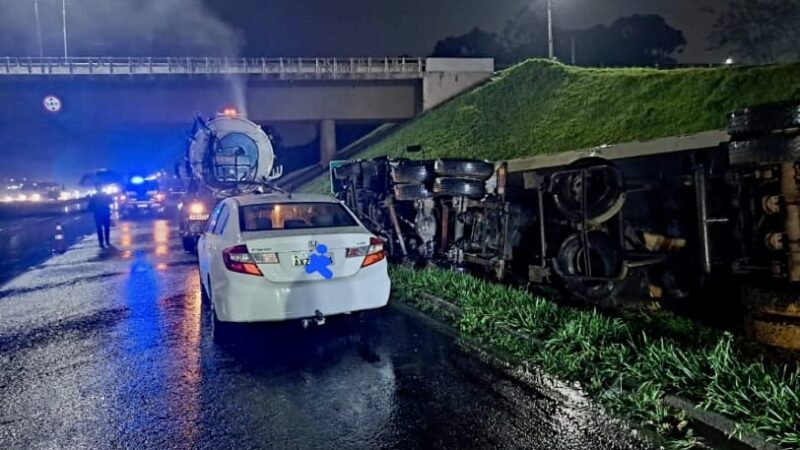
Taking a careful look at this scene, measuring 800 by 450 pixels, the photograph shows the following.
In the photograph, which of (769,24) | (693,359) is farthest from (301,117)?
(693,359)

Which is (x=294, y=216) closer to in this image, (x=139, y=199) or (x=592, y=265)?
(x=592, y=265)

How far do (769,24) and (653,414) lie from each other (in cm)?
3672

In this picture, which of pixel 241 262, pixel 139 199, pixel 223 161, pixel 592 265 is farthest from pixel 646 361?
pixel 139 199

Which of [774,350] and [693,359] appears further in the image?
[774,350]

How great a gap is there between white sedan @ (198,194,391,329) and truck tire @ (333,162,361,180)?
5.23m

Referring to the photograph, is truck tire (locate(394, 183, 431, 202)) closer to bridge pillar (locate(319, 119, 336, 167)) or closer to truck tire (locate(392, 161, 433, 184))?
truck tire (locate(392, 161, 433, 184))

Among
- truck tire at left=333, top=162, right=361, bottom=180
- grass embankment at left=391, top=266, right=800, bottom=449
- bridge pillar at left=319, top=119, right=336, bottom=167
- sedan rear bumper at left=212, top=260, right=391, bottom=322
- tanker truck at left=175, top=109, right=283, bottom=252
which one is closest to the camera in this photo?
grass embankment at left=391, top=266, right=800, bottom=449

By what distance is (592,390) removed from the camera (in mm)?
4609

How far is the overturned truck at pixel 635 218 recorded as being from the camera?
4848 mm

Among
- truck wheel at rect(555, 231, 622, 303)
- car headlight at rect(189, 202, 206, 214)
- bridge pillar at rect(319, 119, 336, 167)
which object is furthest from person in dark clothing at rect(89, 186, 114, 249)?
bridge pillar at rect(319, 119, 336, 167)

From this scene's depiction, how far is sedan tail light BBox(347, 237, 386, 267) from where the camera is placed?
6.30 m

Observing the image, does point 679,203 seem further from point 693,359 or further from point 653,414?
point 653,414

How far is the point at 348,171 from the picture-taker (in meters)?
12.3

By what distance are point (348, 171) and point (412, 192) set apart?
3.18 meters
